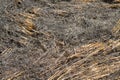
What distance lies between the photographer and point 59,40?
3875 millimetres

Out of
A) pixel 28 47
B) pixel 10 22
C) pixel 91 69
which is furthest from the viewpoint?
pixel 10 22

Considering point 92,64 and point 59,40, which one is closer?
point 92,64

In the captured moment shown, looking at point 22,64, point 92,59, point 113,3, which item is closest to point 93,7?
point 113,3

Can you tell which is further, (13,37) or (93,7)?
(93,7)

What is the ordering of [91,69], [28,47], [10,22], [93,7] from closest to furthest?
[91,69] < [28,47] < [10,22] < [93,7]

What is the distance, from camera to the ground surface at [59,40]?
3.53 metres

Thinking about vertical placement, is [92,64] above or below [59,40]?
below

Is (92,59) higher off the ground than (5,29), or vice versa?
(5,29)

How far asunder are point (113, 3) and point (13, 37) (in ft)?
4.83

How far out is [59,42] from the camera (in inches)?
151

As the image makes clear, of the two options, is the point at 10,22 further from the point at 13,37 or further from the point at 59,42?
the point at 59,42

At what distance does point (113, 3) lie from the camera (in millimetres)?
4617

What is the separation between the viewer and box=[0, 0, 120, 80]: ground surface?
3.53 metres

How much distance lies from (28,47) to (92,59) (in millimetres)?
703
